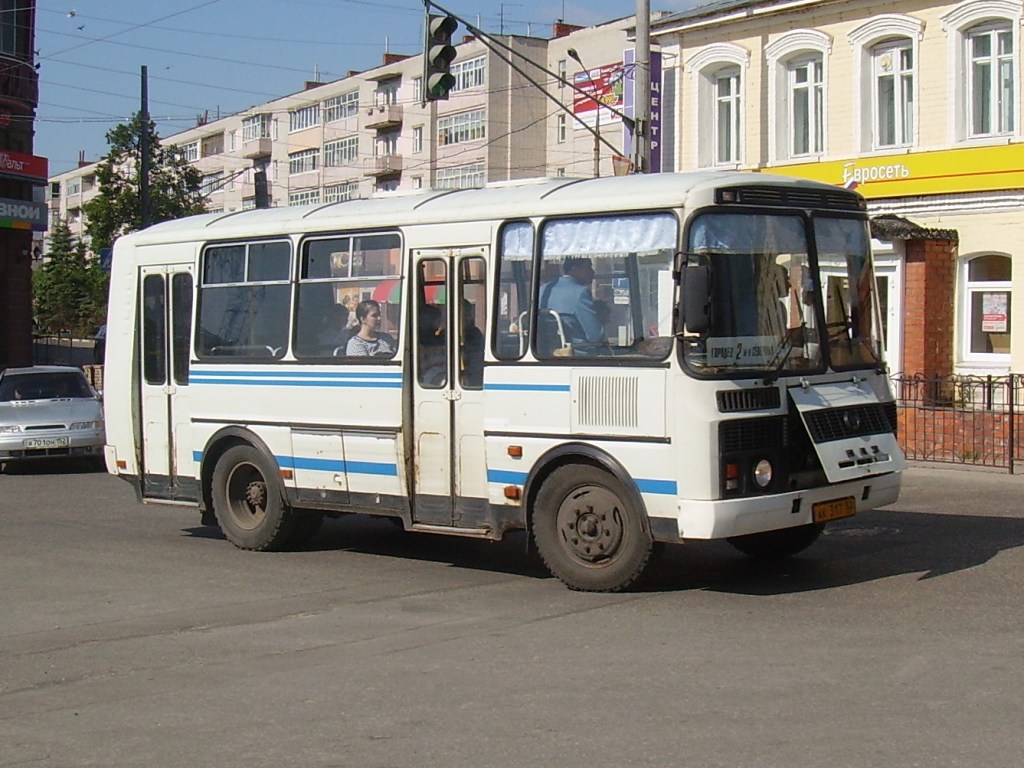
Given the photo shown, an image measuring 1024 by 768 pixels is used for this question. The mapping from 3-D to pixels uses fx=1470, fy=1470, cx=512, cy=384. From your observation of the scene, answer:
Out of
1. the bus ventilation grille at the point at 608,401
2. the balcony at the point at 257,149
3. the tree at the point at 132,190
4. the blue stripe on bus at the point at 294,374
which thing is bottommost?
the bus ventilation grille at the point at 608,401

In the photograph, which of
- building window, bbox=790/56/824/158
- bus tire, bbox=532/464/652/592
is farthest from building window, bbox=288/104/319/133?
bus tire, bbox=532/464/652/592

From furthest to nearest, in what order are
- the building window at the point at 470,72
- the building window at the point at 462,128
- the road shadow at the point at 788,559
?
the building window at the point at 462,128 < the building window at the point at 470,72 < the road shadow at the point at 788,559

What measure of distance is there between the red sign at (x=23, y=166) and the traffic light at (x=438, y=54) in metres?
26.4

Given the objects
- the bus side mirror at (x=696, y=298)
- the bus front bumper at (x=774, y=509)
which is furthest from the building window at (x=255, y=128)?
the bus side mirror at (x=696, y=298)

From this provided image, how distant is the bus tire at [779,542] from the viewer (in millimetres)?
11466

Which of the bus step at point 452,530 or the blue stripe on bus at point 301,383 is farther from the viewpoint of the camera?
the blue stripe on bus at point 301,383

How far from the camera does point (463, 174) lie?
260 ft

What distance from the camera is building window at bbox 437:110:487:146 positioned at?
77.8 metres

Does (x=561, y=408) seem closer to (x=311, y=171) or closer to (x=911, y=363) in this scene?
(x=911, y=363)

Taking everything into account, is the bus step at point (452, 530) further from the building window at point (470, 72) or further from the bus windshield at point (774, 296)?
the building window at point (470, 72)

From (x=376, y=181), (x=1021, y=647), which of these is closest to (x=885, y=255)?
(x=1021, y=647)

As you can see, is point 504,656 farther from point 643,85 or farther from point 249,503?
point 643,85

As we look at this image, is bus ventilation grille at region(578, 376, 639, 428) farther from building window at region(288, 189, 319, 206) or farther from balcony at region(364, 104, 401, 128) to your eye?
building window at region(288, 189, 319, 206)

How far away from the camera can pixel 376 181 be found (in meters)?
86.4
